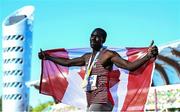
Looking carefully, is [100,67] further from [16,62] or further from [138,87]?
[16,62]

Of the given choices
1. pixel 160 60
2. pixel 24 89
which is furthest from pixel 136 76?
pixel 24 89

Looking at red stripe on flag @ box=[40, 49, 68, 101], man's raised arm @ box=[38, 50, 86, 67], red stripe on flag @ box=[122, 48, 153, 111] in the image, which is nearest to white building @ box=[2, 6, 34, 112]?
red stripe on flag @ box=[40, 49, 68, 101]

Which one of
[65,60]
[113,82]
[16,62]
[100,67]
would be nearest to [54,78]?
[65,60]

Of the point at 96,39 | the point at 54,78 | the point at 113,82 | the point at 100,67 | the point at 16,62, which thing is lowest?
the point at 16,62

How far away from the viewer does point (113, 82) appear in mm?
5926

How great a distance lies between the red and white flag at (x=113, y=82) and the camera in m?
6.02

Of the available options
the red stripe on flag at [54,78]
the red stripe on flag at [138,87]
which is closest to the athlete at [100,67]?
the red stripe on flag at [138,87]

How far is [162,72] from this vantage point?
19.6 metres

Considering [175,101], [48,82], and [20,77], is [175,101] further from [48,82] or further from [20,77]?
[20,77]

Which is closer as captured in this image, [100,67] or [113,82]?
[100,67]

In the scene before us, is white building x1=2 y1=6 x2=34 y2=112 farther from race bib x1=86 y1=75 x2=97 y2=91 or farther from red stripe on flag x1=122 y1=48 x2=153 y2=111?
race bib x1=86 y1=75 x2=97 y2=91

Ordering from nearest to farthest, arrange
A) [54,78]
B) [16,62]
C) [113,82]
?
[113,82] < [54,78] < [16,62]

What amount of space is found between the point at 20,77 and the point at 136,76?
145ft

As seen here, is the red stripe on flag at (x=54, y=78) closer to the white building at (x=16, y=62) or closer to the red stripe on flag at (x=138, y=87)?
the red stripe on flag at (x=138, y=87)
